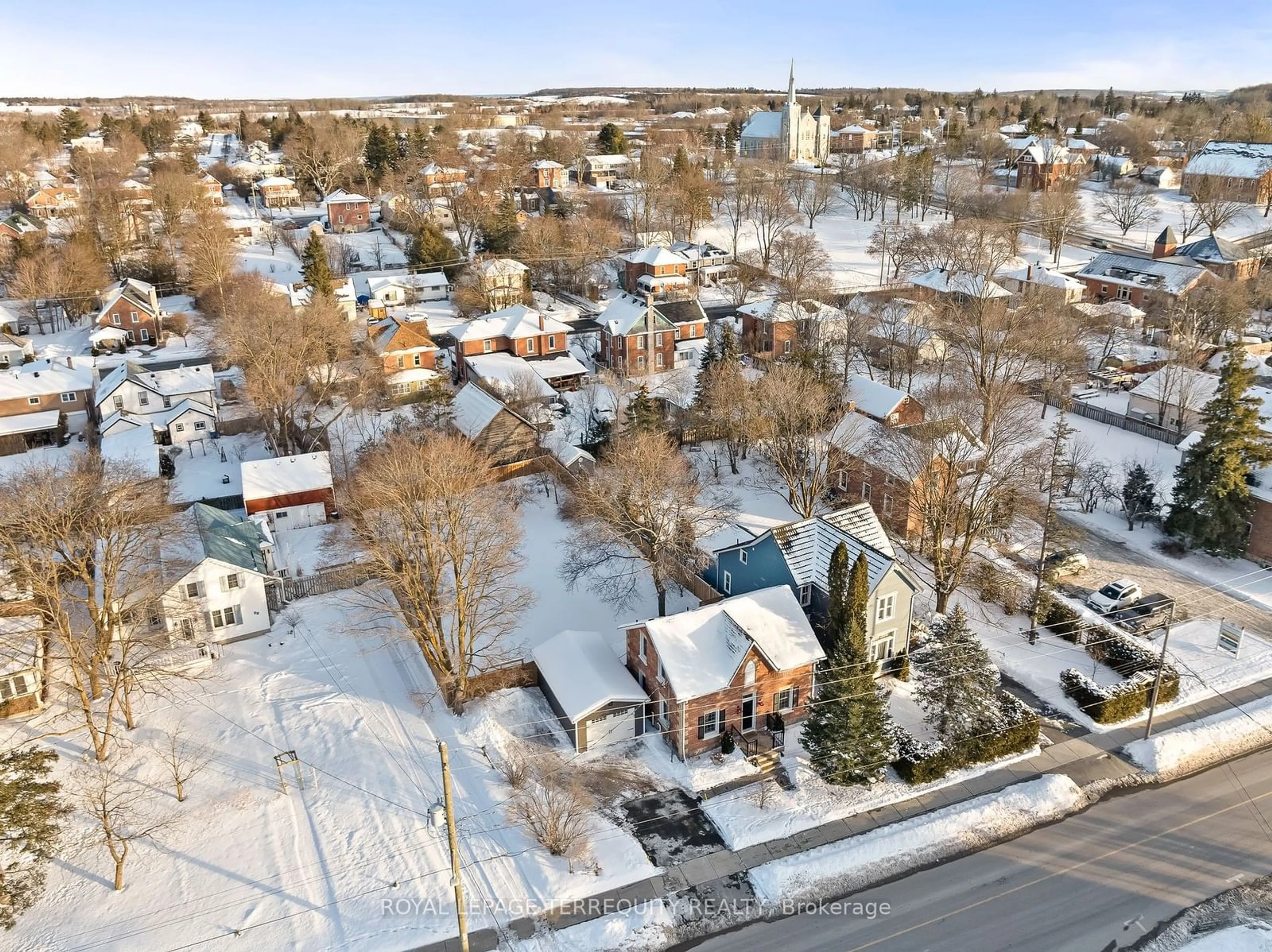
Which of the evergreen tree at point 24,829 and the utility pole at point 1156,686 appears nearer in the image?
the evergreen tree at point 24,829

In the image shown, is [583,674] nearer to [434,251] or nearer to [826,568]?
[826,568]

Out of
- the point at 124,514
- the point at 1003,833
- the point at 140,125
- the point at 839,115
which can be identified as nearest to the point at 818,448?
the point at 1003,833

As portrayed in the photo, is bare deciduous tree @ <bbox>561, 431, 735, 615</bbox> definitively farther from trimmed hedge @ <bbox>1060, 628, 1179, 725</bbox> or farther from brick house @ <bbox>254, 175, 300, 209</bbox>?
brick house @ <bbox>254, 175, 300, 209</bbox>

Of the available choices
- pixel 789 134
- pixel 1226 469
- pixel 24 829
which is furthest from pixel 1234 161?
pixel 24 829

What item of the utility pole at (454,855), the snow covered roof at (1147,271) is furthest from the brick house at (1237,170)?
the utility pole at (454,855)

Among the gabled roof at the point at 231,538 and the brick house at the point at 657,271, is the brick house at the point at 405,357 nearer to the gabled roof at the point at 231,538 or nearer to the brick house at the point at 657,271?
the gabled roof at the point at 231,538

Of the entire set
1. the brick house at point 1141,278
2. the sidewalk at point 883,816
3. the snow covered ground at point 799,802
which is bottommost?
the sidewalk at point 883,816
